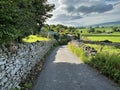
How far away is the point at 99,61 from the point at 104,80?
3397 mm

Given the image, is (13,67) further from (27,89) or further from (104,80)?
(104,80)

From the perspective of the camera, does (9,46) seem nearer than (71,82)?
Yes

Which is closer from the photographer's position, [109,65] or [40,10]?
[109,65]

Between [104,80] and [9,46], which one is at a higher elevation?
[9,46]

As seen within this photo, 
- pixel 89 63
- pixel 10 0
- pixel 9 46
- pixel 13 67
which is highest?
pixel 10 0

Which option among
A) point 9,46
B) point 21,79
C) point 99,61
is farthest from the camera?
point 99,61

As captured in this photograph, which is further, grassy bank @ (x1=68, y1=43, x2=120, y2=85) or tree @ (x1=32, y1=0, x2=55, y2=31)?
tree @ (x1=32, y1=0, x2=55, y2=31)

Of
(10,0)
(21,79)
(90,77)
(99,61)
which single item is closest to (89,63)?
(99,61)

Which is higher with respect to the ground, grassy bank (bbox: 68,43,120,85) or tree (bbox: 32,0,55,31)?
tree (bbox: 32,0,55,31)

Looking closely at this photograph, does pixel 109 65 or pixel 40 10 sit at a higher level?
pixel 40 10

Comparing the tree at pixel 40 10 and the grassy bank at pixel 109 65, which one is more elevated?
the tree at pixel 40 10

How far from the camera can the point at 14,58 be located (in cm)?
854

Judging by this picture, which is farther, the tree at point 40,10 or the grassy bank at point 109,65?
the tree at point 40,10

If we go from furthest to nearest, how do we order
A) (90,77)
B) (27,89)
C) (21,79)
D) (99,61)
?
(99,61) → (90,77) → (21,79) → (27,89)
